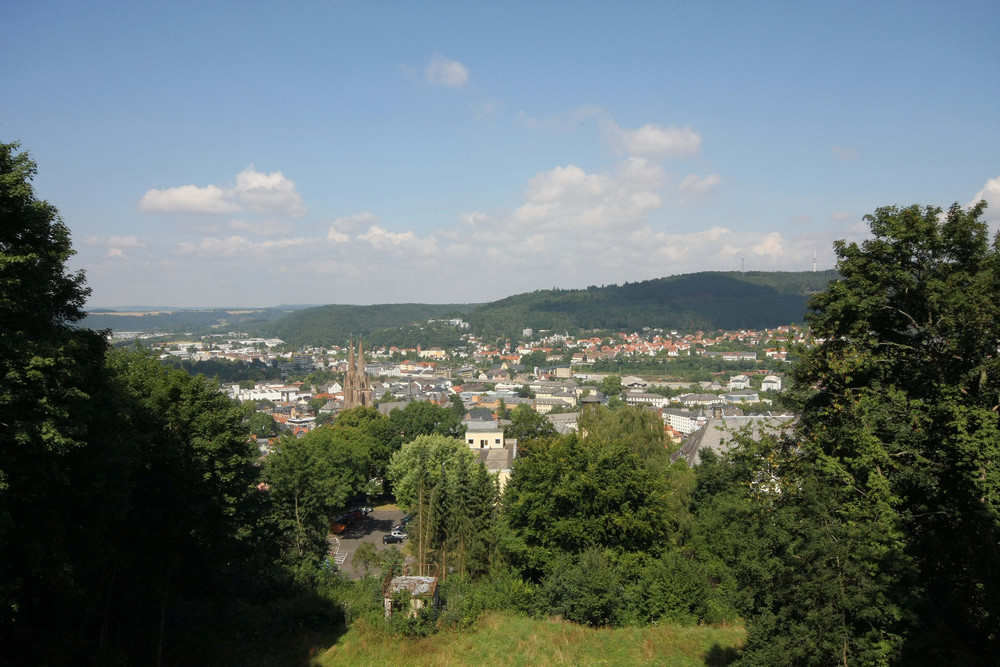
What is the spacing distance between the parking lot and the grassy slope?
496 inches

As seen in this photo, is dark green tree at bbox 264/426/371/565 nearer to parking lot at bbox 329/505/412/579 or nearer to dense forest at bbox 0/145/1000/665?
parking lot at bbox 329/505/412/579

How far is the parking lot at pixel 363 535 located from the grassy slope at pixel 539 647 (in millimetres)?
12600

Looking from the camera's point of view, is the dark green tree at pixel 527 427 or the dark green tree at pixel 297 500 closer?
the dark green tree at pixel 297 500

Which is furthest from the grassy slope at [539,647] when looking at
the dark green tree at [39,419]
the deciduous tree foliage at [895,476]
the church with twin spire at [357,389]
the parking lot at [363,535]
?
the church with twin spire at [357,389]

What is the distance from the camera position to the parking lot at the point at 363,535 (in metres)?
30.6

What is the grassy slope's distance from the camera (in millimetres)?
13695

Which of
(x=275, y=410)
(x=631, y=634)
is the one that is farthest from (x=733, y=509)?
(x=275, y=410)

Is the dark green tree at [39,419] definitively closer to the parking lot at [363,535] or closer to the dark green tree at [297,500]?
the dark green tree at [297,500]

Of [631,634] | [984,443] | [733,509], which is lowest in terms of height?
[631,634]

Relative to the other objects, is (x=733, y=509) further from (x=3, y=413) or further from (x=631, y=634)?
(x=3, y=413)

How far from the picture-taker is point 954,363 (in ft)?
33.7

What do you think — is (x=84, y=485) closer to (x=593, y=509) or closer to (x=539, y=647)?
(x=539, y=647)

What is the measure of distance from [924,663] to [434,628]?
983cm

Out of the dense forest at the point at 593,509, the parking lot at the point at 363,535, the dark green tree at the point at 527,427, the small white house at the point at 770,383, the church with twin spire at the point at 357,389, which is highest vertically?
the dense forest at the point at 593,509
